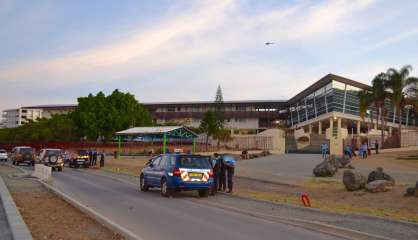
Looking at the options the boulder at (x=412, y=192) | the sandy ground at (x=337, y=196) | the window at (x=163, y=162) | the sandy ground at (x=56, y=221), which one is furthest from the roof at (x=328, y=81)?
the sandy ground at (x=56, y=221)

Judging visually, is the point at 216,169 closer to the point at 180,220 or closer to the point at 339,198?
the point at 339,198

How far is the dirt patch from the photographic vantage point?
18172 millimetres

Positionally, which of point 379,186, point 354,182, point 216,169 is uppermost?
→ point 216,169

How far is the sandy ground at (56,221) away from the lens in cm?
1134

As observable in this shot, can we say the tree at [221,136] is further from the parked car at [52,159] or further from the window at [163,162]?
the window at [163,162]

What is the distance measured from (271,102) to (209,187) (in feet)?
328

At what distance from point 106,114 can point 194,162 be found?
219ft

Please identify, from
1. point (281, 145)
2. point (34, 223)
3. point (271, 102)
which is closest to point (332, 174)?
point (34, 223)

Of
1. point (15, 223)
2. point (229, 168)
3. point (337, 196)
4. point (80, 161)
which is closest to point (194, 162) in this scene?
point (229, 168)

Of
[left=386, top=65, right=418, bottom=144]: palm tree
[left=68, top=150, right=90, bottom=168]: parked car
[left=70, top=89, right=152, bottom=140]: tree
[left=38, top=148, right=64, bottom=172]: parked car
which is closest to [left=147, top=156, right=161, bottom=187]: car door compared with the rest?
[left=38, top=148, right=64, bottom=172]: parked car

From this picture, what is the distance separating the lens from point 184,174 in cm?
2133

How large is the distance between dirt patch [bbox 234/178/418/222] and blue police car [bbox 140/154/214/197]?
1899 mm

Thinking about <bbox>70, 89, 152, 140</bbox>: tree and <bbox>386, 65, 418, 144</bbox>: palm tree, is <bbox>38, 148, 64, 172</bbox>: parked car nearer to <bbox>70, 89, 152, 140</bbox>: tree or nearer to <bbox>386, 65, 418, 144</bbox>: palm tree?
<bbox>386, 65, 418, 144</bbox>: palm tree

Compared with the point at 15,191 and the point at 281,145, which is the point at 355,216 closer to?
the point at 15,191
